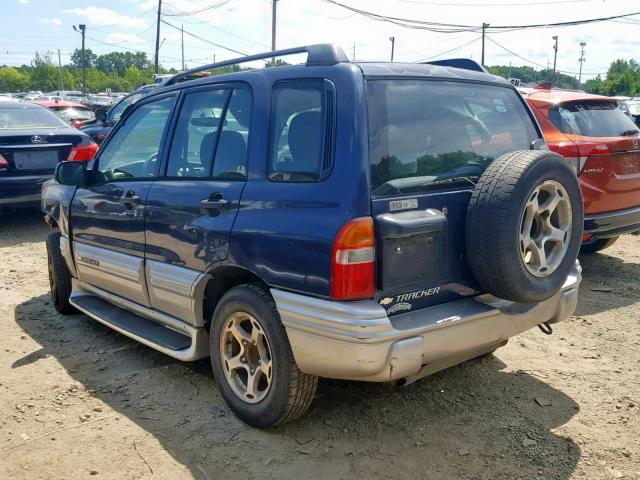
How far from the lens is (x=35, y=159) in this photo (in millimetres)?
7746

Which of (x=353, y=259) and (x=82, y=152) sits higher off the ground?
(x=82, y=152)

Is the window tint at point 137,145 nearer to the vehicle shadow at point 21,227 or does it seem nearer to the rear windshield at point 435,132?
the rear windshield at point 435,132

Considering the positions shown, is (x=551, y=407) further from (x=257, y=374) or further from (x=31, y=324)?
(x=31, y=324)

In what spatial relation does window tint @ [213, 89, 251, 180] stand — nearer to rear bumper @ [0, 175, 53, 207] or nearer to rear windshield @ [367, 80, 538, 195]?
rear windshield @ [367, 80, 538, 195]

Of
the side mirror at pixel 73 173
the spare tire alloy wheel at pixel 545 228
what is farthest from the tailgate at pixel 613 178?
the side mirror at pixel 73 173

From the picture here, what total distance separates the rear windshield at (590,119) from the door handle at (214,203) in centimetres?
373

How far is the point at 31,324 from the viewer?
5012 mm

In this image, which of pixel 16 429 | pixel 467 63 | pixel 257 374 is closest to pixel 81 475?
pixel 16 429

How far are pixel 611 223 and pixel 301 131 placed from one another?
3576 mm

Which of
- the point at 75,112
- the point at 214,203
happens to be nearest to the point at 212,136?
A: the point at 214,203

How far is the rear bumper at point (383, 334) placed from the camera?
8.93 ft

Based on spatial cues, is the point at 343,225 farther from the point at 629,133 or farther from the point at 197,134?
the point at 629,133

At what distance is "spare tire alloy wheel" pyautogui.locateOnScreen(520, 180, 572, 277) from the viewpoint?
3047 millimetres

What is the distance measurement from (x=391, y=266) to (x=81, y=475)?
1755 mm
